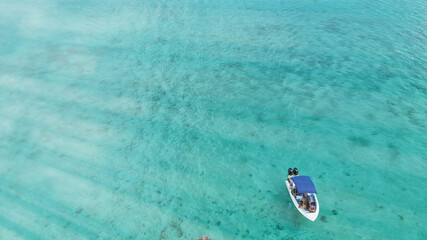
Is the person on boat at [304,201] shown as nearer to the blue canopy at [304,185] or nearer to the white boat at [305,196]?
the white boat at [305,196]

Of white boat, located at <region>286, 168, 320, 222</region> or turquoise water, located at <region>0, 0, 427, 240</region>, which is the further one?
turquoise water, located at <region>0, 0, 427, 240</region>

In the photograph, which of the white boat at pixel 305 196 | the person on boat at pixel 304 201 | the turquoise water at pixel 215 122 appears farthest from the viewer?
the turquoise water at pixel 215 122

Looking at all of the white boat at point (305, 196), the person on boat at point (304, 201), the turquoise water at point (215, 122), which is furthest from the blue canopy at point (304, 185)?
the turquoise water at point (215, 122)

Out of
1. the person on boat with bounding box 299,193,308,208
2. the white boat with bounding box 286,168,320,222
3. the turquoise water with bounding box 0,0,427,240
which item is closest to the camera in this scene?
the white boat with bounding box 286,168,320,222

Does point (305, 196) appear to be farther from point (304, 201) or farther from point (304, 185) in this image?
point (304, 185)

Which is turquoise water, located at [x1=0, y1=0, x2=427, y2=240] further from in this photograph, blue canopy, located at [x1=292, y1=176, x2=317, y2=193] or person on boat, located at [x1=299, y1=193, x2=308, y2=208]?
blue canopy, located at [x1=292, y1=176, x2=317, y2=193]

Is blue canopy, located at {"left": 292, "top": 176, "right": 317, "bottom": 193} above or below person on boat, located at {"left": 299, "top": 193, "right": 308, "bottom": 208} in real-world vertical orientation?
above

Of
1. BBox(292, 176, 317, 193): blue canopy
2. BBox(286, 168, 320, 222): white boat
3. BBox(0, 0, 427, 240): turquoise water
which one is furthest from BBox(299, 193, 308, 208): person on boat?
BBox(0, 0, 427, 240): turquoise water
